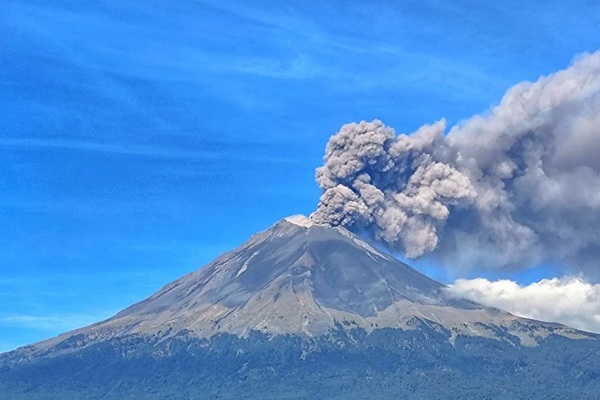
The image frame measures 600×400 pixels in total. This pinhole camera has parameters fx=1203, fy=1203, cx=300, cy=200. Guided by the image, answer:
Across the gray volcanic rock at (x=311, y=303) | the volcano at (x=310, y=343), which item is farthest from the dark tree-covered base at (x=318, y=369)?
the gray volcanic rock at (x=311, y=303)

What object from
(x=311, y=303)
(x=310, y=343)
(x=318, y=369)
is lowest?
(x=318, y=369)

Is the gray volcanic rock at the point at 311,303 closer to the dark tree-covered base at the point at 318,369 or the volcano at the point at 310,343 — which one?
the volcano at the point at 310,343

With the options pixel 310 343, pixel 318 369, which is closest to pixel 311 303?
pixel 310 343

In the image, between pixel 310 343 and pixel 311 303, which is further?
pixel 311 303

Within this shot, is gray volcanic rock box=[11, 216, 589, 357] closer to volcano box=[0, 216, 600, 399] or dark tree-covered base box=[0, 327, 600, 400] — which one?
volcano box=[0, 216, 600, 399]

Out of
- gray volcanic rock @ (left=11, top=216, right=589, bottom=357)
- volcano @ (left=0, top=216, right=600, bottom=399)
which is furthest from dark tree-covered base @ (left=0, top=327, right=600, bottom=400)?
gray volcanic rock @ (left=11, top=216, right=589, bottom=357)

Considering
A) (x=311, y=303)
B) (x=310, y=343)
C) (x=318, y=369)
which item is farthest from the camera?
(x=311, y=303)

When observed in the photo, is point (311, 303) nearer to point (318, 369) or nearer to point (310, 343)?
point (310, 343)

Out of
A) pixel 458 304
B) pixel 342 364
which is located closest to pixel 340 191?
pixel 342 364
